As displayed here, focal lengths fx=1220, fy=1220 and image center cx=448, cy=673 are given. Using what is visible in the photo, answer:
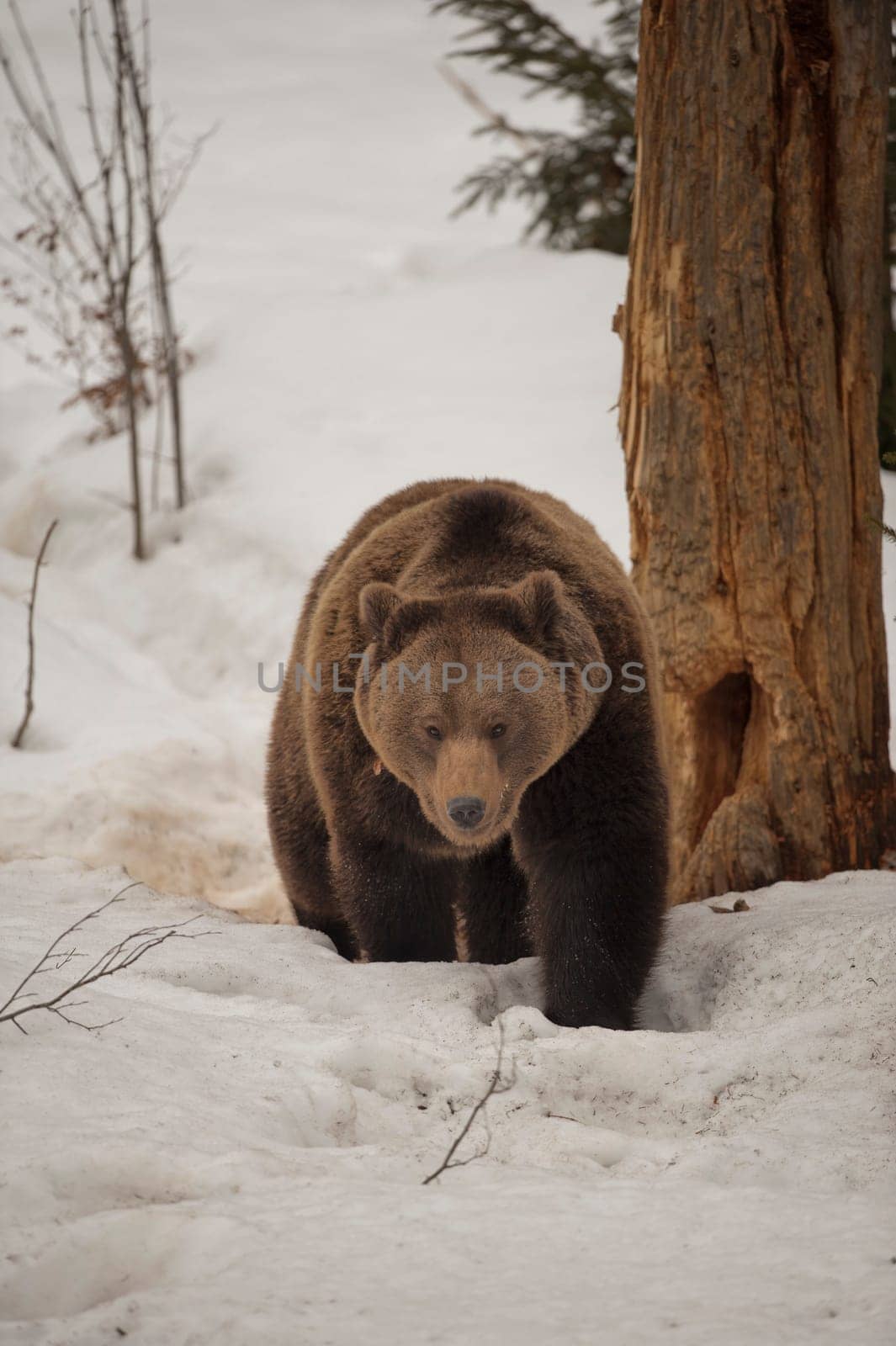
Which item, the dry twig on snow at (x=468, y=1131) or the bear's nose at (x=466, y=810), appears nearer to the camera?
the dry twig on snow at (x=468, y=1131)

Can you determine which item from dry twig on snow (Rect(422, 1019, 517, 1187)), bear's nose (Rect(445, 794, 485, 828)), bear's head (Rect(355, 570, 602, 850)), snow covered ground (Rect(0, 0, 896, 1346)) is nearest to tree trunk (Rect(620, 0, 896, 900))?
snow covered ground (Rect(0, 0, 896, 1346))

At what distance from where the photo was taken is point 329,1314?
1.97 m

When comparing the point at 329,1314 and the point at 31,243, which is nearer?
the point at 329,1314

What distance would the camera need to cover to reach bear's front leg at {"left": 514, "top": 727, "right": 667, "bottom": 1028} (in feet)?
13.1

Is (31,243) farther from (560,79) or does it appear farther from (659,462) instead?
(659,462)

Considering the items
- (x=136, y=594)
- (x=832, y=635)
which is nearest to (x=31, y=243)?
(x=136, y=594)

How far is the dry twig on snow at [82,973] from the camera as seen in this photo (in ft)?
8.69

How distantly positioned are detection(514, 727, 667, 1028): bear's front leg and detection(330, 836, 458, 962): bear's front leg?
549mm

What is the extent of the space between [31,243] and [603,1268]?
12.2 m

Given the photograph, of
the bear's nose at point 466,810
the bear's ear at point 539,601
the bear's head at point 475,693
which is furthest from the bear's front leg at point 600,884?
the bear's nose at point 466,810

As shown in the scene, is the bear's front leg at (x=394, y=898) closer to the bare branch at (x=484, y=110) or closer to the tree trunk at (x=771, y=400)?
the tree trunk at (x=771, y=400)

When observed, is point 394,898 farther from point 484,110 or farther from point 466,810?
point 484,110

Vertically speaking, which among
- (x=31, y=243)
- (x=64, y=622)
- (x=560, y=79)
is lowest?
(x=64, y=622)

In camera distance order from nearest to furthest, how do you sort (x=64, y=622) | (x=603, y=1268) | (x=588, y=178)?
(x=603, y=1268), (x=64, y=622), (x=588, y=178)
